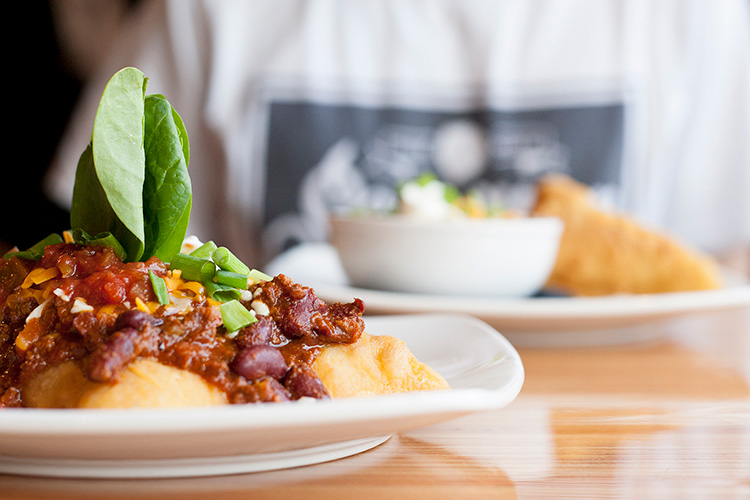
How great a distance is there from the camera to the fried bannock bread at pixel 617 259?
2.19 m

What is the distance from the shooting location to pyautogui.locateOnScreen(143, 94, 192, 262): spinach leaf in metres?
0.89

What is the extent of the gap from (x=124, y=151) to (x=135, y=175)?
0.03 m

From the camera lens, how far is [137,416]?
61 cm

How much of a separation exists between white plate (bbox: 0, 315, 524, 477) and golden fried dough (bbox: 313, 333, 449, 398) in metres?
0.06

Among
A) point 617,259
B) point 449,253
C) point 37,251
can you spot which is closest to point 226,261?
point 37,251

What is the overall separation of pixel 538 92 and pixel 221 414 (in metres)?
4.70

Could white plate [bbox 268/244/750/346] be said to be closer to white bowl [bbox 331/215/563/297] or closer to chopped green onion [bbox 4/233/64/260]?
white bowl [bbox 331/215/563/297]

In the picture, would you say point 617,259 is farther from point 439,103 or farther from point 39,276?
point 439,103

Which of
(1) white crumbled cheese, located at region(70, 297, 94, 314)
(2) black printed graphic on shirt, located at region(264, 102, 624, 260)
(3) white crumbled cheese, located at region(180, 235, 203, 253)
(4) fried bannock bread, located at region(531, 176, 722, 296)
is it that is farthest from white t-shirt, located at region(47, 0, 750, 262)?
(1) white crumbled cheese, located at region(70, 297, 94, 314)

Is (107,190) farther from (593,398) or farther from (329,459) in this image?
(593,398)

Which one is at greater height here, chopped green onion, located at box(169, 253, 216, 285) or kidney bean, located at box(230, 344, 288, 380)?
chopped green onion, located at box(169, 253, 216, 285)

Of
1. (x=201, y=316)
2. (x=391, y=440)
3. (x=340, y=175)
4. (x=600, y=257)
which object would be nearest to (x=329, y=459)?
(x=391, y=440)

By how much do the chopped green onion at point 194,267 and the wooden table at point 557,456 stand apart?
0.86ft

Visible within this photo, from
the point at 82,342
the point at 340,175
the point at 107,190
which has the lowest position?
the point at 340,175
